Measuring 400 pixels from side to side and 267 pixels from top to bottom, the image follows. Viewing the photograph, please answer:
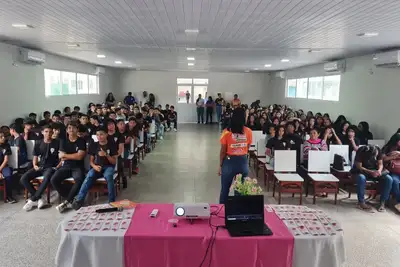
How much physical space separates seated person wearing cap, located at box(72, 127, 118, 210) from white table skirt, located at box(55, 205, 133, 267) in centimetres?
234

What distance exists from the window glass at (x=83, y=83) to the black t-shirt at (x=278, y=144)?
28.8ft

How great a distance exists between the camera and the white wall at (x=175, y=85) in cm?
1694

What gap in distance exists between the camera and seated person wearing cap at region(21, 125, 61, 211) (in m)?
4.88

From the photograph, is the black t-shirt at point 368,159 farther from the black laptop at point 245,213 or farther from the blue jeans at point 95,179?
the blue jeans at point 95,179

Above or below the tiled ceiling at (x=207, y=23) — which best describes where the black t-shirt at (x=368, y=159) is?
below

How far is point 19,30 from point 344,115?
8101mm

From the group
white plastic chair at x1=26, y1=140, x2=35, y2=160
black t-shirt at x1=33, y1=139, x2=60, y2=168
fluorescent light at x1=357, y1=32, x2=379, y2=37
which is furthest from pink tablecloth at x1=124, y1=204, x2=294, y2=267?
fluorescent light at x1=357, y1=32, x2=379, y2=37

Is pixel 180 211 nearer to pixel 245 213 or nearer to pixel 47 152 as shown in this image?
pixel 245 213

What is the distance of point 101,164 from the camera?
5020 mm

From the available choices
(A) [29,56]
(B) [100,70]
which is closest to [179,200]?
(A) [29,56]

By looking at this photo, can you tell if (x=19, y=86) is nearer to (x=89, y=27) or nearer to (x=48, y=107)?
(x=48, y=107)

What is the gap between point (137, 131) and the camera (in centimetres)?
754

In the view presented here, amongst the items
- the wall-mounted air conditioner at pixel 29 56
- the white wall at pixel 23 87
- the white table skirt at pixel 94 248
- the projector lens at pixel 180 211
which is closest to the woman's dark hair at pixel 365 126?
the projector lens at pixel 180 211

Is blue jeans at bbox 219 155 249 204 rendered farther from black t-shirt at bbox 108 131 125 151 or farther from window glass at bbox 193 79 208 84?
window glass at bbox 193 79 208 84
